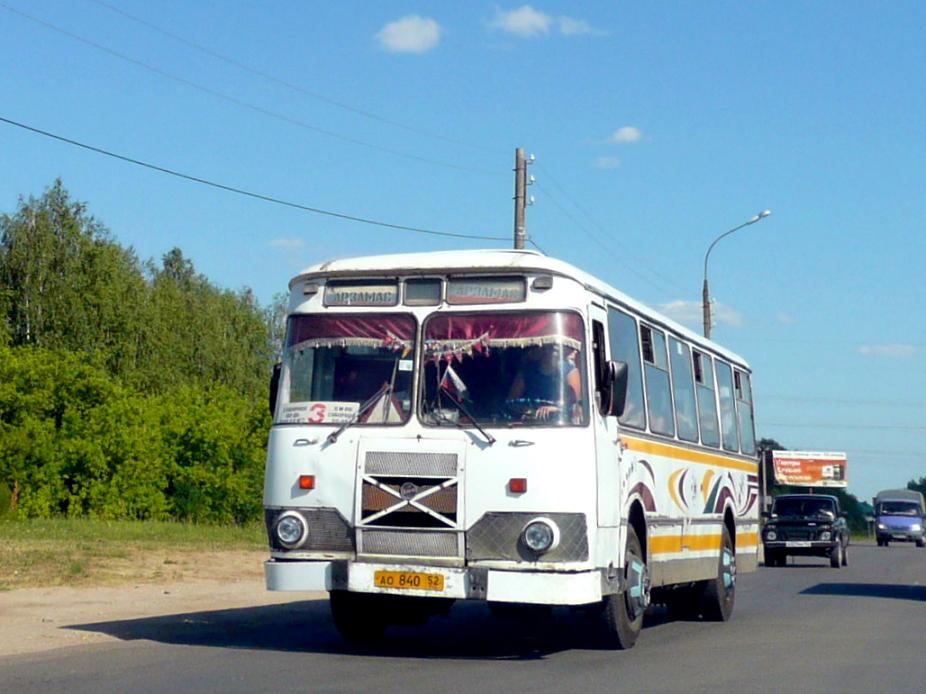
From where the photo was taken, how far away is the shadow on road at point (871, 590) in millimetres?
23306

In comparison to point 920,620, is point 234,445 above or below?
above

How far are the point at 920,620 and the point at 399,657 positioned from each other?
27.0 feet

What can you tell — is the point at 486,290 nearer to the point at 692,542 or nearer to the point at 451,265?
the point at 451,265

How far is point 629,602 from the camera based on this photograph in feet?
42.6

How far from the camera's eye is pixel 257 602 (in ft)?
59.8

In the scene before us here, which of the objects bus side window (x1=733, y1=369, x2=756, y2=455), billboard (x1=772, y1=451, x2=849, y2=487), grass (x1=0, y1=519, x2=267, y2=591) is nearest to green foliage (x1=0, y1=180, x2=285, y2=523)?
grass (x1=0, y1=519, x2=267, y2=591)

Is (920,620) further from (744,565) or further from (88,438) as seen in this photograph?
(88,438)

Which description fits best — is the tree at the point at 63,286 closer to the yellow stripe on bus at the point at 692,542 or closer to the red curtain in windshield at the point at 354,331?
the yellow stripe on bus at the point at 692,542

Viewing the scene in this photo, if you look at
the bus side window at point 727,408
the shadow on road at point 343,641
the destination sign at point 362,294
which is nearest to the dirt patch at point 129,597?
the shadow on road at point 343,641

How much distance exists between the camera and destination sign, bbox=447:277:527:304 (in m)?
11.9

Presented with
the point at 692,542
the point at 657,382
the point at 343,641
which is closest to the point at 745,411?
the point at 692,542

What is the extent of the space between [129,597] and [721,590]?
717cm

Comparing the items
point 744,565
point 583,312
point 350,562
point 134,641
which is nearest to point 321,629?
point 134,641

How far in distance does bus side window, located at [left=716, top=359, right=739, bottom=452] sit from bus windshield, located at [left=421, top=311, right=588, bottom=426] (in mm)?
6659
